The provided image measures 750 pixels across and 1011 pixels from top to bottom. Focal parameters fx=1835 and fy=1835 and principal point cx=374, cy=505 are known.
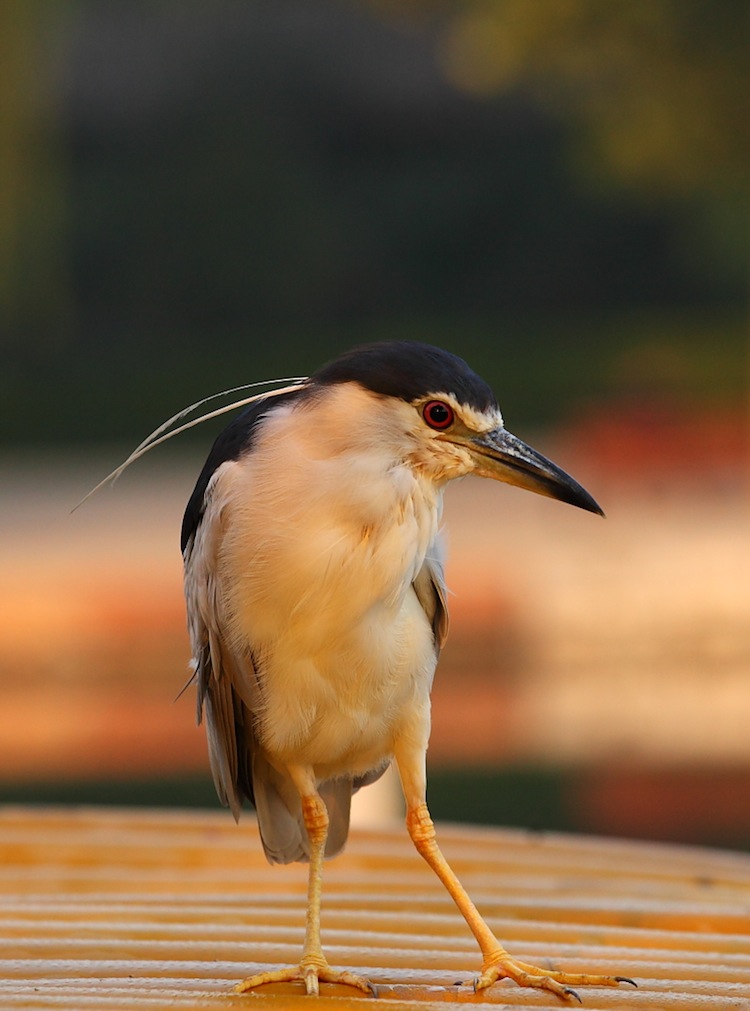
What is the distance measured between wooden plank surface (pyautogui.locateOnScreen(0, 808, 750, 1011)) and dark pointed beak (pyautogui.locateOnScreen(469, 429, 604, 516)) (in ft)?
2.86

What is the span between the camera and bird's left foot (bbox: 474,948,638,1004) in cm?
319

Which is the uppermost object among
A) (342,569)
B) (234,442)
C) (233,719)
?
(234,442)

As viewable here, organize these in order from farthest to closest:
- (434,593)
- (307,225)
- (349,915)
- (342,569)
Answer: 1. (307,225)
2. (349,915)
3. (434,593)
4. (342,569)

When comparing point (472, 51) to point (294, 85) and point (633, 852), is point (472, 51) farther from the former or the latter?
point (633, 852)

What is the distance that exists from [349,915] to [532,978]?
0.87 m

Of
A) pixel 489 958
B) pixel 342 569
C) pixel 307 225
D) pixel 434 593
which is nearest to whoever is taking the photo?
pixel 342 569

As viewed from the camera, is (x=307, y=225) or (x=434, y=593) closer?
(x=434, y=593)

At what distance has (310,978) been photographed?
318cm

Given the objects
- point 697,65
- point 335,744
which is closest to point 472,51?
point 697,65

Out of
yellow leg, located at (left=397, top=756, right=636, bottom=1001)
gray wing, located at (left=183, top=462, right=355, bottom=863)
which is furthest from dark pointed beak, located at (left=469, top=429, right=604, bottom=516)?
yellow leg, located at (left=397, top=756, right=636, bottom=1001)

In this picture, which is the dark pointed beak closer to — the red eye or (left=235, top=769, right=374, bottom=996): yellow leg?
the red eye

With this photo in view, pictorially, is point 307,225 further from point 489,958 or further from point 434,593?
point 489,958

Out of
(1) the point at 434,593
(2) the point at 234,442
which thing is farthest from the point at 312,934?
(2) the point at 234,442

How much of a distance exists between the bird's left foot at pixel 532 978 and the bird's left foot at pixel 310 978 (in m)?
0.21
